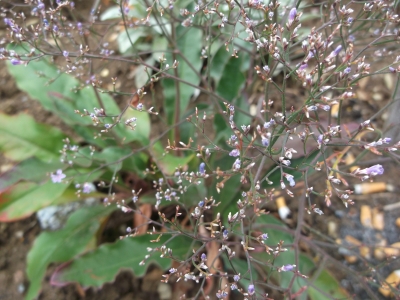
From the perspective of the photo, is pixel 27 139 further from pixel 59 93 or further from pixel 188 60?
pixel 188 60

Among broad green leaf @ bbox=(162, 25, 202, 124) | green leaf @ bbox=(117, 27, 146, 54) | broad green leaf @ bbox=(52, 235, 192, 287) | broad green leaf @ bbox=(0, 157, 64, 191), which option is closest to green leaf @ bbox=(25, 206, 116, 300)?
broad green leaf @ bbox=(52, 235, 192, 287)

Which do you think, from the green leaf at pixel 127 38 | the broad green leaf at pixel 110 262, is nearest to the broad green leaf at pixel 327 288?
the broad green leaf at pixel 110 262

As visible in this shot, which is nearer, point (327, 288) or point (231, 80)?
point (327, 288)

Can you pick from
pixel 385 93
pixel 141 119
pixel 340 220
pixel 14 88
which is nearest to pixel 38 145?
pixel 141 119

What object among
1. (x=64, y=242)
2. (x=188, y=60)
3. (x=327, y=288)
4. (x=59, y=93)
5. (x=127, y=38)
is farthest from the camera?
(x=127, y=38)

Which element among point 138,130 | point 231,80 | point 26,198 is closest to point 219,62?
point 231,80

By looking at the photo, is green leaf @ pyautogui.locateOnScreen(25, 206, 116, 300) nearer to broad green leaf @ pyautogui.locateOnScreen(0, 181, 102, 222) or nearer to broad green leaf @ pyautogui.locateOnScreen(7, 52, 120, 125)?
broad green leaf @ pyautogui.locateOnScreen(0, 181, 102, 222)

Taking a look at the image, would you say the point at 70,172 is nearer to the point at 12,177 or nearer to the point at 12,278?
the point at 12,177

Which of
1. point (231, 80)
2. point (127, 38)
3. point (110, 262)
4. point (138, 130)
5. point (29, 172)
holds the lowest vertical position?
Result: point (110, 262)
